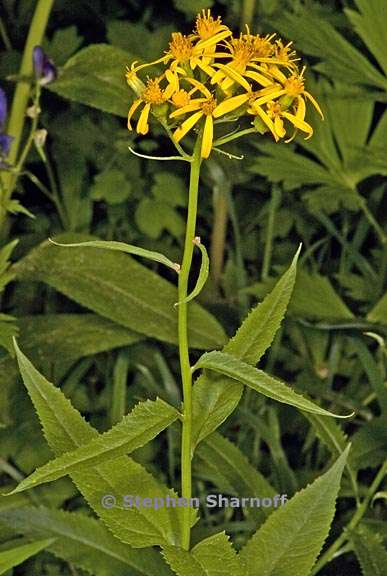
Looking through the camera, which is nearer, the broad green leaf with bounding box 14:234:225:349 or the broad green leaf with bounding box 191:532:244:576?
the broad green leaf with bounding box 191:532:244:576

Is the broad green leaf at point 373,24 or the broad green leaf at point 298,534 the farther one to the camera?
the broad green leaf at point 373,24

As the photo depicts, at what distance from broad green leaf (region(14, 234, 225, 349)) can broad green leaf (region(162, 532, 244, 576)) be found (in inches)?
14.3

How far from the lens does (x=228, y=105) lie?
72cm

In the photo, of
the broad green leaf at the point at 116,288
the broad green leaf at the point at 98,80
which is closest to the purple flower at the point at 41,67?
the broad green leaf at the point at 98,80

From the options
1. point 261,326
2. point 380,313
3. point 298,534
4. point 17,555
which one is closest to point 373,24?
point 380,313

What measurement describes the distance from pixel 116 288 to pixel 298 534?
428mm

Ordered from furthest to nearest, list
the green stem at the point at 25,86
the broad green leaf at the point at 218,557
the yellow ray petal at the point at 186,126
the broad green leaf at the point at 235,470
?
the green stem at the point at 25,86 < the broad green leaf at the point at 235,470 < the broad green leaf at the point at 218,557 < the yellow ray petal at the point at 186,126

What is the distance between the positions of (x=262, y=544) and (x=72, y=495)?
1.48 ft

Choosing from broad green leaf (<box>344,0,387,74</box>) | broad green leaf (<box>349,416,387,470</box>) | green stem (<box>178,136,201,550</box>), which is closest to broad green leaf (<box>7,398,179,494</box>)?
green stem (<box>178,136,201,550</box>)

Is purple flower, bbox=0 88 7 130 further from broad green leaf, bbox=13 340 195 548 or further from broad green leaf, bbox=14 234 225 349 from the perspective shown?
broad green leaf, bbox=13 340 195 548

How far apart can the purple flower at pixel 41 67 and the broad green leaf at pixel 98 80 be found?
2 centimetres

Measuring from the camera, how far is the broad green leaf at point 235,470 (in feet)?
3.66

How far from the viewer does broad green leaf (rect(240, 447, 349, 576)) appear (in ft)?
2.95

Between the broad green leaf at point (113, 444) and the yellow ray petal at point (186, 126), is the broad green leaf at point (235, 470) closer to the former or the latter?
the broad green leaf at point (113, 444)
